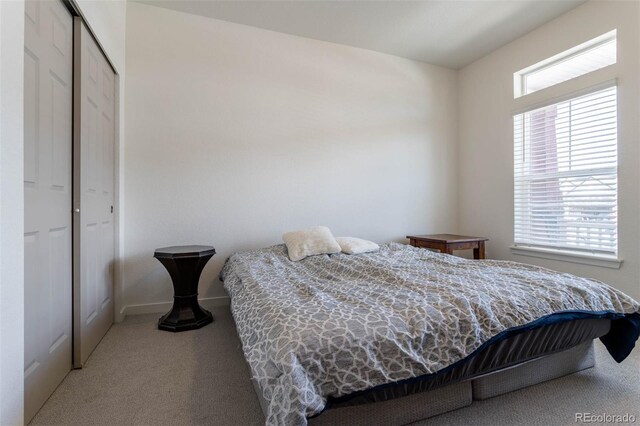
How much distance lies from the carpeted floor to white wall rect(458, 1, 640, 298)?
1.00m

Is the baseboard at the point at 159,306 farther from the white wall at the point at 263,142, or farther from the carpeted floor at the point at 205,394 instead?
the carpeted floor at the point at 205,394

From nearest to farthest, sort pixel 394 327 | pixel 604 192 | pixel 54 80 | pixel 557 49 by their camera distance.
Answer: pixel 394 327
pixel 54 80
pixel 604 192
pixel 557 49

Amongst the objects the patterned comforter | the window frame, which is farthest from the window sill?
the patterned comforter

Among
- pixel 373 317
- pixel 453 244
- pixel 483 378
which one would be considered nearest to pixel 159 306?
pixel 373 317

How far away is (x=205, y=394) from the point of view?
1.50 m

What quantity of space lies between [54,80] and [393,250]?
2.65 metres

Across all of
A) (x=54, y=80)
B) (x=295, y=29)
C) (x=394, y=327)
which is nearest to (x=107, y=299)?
(x=54, y=80)

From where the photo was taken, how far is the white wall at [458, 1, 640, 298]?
2281 mm

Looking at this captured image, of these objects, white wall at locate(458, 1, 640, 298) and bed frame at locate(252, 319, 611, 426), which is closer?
bed frame at locate(252, 319, 611, 426)

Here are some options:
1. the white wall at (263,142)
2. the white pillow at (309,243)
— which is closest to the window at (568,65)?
the white wall at (263,142)

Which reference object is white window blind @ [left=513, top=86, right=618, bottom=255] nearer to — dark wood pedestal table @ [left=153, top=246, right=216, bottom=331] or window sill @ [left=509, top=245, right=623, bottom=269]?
window sill @ [left=509, top=245, right=623, bottom=269]

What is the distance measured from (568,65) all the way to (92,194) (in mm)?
4119

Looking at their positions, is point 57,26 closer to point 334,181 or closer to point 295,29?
point 295,29

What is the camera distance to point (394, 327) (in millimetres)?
1126
